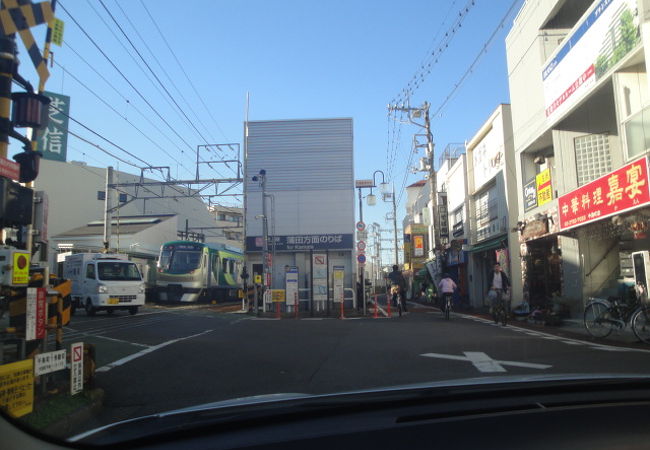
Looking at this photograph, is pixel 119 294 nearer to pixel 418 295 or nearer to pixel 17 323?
pixel 17 323

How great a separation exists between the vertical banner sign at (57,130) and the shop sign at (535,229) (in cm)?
1332

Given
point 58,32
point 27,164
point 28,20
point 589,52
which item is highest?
point 589,52

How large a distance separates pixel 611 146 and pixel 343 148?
1414 centimetres

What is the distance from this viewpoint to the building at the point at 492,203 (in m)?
18.7

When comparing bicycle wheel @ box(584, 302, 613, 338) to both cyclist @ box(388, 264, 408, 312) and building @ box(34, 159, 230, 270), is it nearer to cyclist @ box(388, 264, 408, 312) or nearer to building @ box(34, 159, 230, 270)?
cyclist @ box(388, 264, 408, 312)

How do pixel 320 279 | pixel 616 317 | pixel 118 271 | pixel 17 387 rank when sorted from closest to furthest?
pixel 17 387
pixel 616 317
pixel 118 271
pixel 320 279

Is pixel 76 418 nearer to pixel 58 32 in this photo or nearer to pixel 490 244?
pixel 58 32

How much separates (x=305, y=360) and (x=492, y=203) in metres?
16.2

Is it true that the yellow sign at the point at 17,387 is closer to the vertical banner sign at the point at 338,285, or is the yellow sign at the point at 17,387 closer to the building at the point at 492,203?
the vertical banner sign at the point at 338,285

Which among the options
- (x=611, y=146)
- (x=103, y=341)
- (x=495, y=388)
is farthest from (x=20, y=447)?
(x=611, y=146)

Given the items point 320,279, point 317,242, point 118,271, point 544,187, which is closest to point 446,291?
point 544,187

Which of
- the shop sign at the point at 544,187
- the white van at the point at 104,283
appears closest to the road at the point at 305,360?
the shop sign at the point at 544,187

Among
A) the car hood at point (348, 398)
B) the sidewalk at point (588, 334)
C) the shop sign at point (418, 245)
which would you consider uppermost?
the shop sign at point (418, 245)

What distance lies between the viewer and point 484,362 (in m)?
6.93
